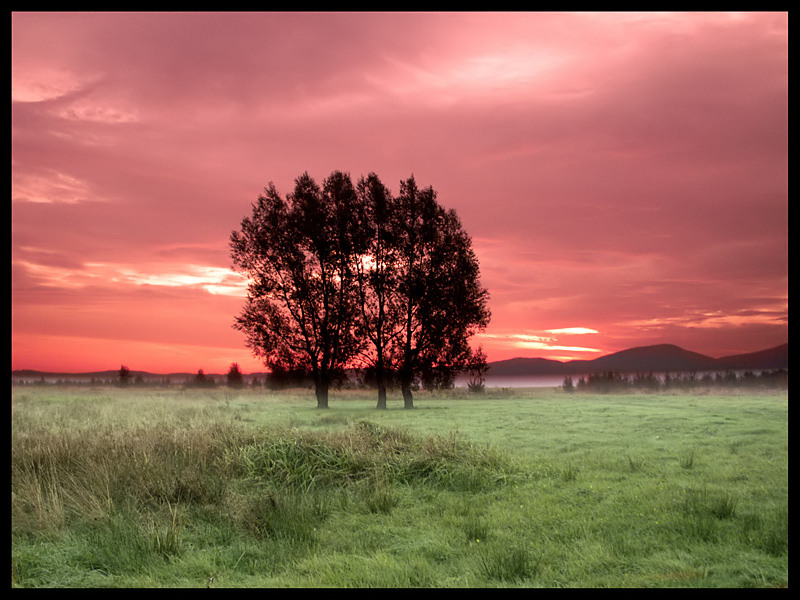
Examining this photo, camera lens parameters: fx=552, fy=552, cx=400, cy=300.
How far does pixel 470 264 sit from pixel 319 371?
9989 millimetres

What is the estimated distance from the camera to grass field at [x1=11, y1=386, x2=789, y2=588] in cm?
749

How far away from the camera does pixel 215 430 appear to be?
15.1 m

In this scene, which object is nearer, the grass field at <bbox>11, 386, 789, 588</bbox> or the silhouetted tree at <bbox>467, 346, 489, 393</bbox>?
the grass field at <bbox>11, 386, 789, 588</bbox>

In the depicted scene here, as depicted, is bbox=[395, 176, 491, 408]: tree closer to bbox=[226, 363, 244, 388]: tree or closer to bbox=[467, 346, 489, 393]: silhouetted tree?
bbox=[467, 346, 489, 393]: silhouetted tree

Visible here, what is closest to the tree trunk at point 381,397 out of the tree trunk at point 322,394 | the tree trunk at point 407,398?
the tree trunk at point 407,398

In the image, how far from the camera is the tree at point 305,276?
27844mm

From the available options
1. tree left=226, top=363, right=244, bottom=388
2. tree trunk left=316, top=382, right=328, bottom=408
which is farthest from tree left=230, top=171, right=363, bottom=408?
tree left=226, top=363, right=244, bottom=388

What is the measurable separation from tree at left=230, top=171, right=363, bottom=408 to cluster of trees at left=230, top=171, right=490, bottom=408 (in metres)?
0.06

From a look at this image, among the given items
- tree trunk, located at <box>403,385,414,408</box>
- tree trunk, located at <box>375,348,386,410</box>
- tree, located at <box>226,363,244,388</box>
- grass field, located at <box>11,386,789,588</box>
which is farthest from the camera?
tree, located at <box>226,363,244,388</box>

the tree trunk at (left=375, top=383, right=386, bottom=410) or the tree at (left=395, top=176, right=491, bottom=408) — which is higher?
the tree at (left=395, top=176, right=491, bottom=408)

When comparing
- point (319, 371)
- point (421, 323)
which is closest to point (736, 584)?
point (421, 323)

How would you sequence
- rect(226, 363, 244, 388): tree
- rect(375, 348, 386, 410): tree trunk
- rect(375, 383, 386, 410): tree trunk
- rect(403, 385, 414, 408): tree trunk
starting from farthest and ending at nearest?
1. rect(226, 363, 244, 388): tree
2. rect(375, 348, 386, 410): tree trunk
3. rect(375, 383, 386, 410): tree trunk
4. rect(403, 385, 414, 408): tree trunk

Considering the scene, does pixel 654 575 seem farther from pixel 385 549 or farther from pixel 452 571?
pixel 385 549

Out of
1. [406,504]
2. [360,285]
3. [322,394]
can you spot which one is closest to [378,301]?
[360,285]
